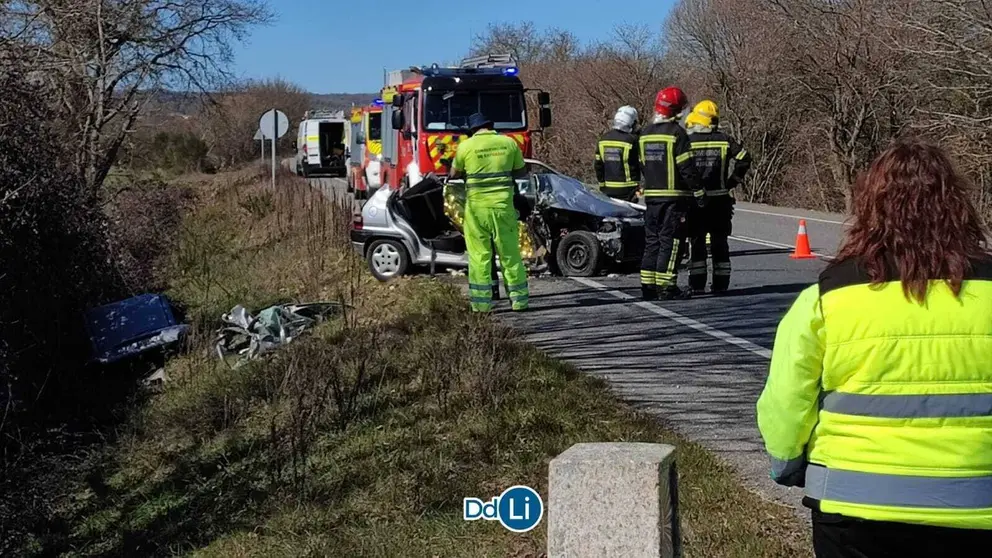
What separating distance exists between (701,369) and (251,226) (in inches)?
605

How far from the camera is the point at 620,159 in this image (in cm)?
1132

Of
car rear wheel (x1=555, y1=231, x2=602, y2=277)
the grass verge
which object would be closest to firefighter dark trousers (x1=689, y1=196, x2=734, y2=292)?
car rear wheel (x1=555, y1=231, x2=602, y2=277)

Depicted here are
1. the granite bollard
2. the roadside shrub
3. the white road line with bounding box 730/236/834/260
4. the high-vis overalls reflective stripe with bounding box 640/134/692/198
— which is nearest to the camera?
the granite bollard

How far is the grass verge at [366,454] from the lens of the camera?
5266mm

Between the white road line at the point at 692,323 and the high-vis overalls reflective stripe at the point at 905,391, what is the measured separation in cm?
533

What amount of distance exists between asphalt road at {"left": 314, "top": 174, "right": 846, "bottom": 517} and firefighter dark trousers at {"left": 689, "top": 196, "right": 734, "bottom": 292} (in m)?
0.20

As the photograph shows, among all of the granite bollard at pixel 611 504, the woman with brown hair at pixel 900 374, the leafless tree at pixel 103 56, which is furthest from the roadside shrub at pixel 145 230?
the woman with brown hair at pixel 900 374

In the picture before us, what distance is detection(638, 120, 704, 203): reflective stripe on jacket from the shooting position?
10.5 metres

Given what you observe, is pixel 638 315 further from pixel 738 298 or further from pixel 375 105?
pixel 375 105

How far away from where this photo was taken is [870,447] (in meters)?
→ 2.60

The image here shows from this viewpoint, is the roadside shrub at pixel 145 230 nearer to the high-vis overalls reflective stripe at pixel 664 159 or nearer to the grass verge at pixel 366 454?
the grass verge at pixel 366 454

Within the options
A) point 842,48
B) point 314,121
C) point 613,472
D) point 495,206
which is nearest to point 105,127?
point 495,206

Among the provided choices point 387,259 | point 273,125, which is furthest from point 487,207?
point 273,125

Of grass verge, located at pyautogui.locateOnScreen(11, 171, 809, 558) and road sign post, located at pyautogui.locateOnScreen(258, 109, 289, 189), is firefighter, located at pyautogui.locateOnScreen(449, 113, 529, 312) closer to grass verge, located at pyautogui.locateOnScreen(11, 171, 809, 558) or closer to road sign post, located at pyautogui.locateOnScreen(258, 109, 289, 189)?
grass verge, located at pyautogui.locateOnScreen(11, 171, 809, 558)
